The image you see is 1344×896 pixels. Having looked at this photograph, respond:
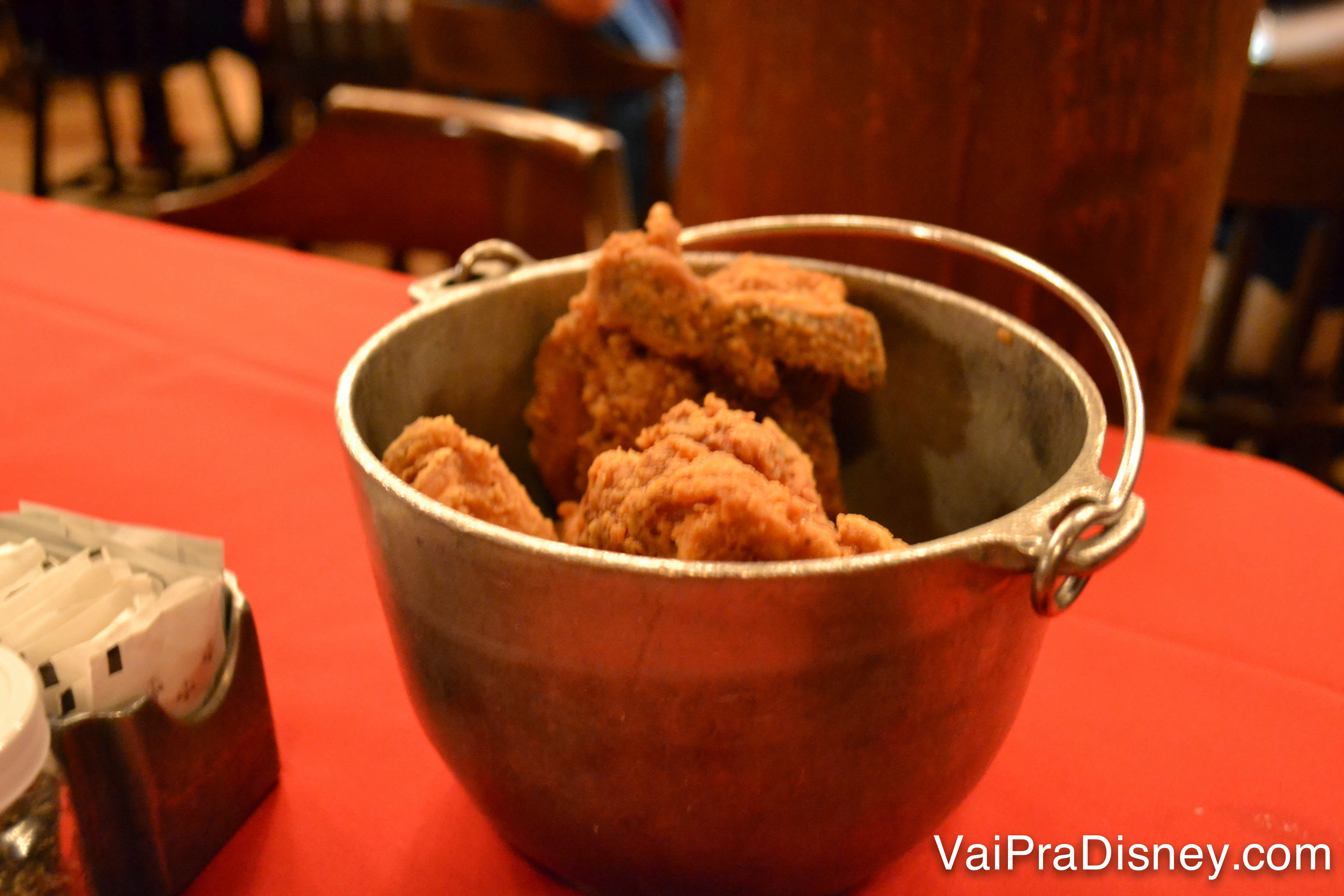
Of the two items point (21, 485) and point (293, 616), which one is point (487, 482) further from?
point (21, 485)

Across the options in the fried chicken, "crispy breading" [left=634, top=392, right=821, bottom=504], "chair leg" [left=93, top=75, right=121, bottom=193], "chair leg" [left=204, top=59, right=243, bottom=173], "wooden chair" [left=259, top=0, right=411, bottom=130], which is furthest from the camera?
"chair leg" [left=204, top=59, right=243, bottom=173]

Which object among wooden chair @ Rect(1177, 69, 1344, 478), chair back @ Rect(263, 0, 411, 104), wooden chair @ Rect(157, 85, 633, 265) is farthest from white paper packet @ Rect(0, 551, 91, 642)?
chair back @ Rect(263, 0, 411, 104)

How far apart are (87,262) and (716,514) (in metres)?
0.98

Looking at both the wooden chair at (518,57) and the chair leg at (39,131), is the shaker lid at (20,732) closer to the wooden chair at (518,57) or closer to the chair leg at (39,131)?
the wooden chair at (518,57)

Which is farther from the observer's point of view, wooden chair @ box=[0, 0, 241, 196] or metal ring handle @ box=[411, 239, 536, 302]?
wooden chair @ box=[0, 0, 241, 196]

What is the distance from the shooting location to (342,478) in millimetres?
738

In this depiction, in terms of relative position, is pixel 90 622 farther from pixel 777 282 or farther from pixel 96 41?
pixel 96 41

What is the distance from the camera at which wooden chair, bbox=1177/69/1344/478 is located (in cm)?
119

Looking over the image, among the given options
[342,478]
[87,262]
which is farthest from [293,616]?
[87,262]

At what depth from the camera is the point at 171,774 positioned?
16.7 inches

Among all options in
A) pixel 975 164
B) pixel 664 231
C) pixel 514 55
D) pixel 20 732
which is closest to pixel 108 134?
pixel 514 55

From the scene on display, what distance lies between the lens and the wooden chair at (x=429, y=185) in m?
1.18

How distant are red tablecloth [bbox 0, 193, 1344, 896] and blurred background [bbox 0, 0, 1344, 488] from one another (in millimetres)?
319

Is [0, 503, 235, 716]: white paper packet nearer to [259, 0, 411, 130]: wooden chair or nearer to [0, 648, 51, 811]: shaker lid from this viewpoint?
[0, 648, 51, 811]: shaker lid
